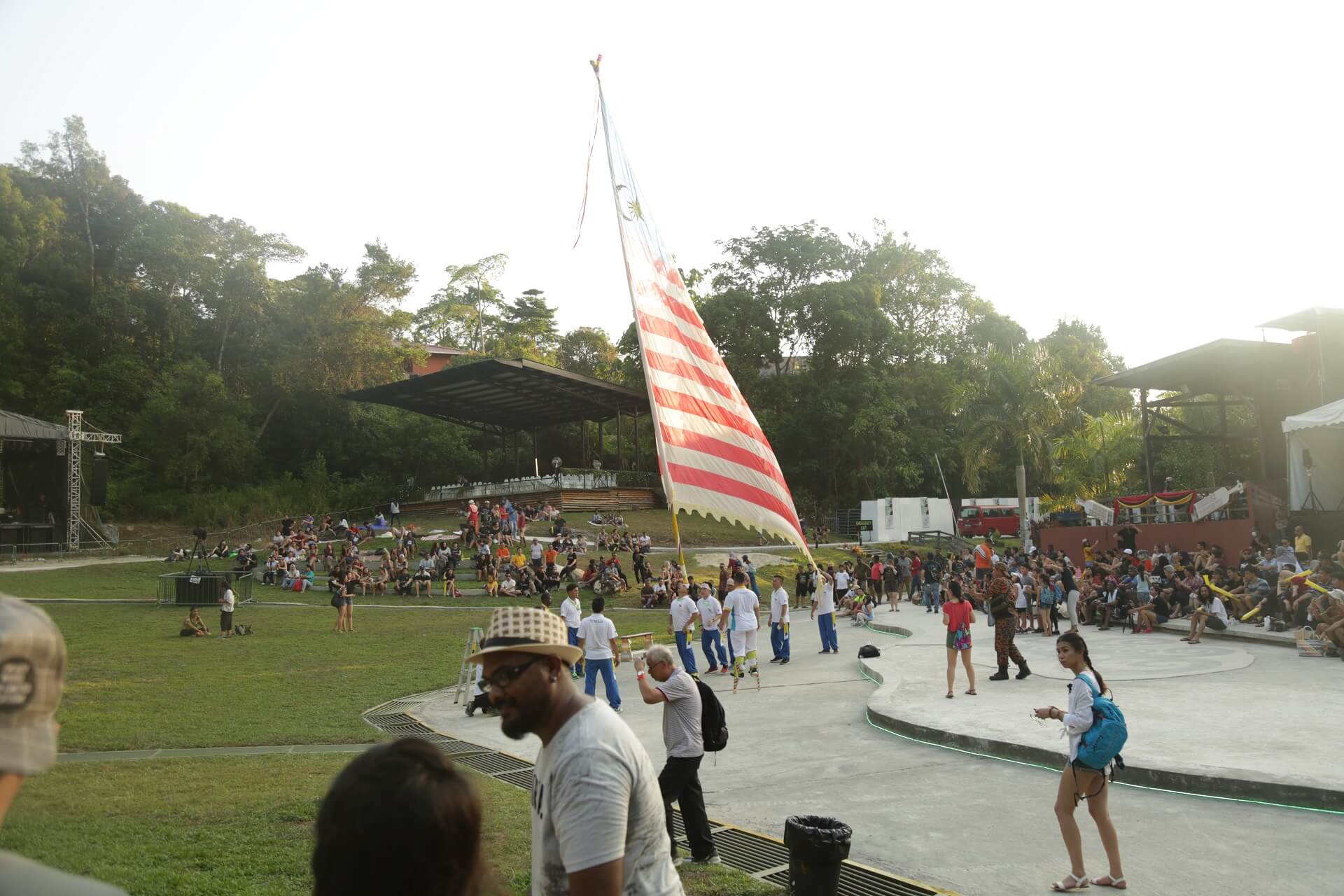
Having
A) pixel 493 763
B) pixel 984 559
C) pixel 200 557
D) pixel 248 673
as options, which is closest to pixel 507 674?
pixel 493 763

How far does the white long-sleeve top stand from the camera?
18.6 ft

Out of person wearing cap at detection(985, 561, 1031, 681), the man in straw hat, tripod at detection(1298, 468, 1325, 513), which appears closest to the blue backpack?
the man in straw hat

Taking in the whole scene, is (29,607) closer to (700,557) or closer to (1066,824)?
(1066,824)

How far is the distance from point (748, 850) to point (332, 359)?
55.2 metres

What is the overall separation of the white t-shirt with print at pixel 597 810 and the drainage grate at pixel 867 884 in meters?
3.34

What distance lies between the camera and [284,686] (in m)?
14.8

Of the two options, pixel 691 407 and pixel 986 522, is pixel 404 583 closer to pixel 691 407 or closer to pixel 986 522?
pixel 691 407

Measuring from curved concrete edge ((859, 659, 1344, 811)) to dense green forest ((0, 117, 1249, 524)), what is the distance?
40.8 meters

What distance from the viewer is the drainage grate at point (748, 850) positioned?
6.38m

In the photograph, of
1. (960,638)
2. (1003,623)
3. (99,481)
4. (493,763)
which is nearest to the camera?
(493,763)

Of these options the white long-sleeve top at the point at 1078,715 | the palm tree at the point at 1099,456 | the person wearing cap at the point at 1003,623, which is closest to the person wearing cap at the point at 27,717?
the white long-sleeve top at the point at 1078,715

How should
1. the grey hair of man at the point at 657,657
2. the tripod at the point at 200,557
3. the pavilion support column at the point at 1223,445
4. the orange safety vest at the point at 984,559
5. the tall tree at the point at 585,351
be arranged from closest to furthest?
the grey hair of man at the point at 657,657 < the orange safety vest at the point at 984,559 < the tripod at the point at 200,557 < the pavilion support column at the point at 1223,445 < the tall tree at the point at 585,351

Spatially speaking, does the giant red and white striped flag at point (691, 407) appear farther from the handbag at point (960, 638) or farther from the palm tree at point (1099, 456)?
the palm tree at point (1099, 456)

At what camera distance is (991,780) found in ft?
27.3
